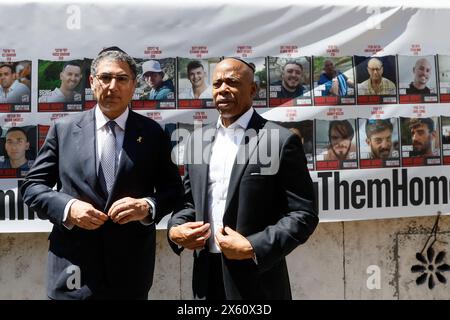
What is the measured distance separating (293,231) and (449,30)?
93.0 inches

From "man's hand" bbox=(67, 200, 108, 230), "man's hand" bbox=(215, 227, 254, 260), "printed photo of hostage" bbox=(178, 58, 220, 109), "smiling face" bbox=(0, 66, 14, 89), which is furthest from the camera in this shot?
"printed photo of hostage" bbox=(178, 58, 220, 109)

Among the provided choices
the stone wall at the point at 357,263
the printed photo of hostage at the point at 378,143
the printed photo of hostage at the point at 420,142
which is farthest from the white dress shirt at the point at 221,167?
the printed photo of hostage at the point at 420,142

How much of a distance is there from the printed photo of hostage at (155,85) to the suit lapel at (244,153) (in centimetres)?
138

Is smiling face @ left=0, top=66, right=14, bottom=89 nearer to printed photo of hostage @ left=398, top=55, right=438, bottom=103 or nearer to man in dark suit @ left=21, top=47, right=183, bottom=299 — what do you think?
man in dark suit @ left=21, top=47, right=183, bottom=299

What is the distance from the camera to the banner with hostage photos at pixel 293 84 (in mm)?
3512

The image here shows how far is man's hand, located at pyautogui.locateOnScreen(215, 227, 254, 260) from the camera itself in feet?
6.98

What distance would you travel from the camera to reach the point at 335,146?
3.72 m

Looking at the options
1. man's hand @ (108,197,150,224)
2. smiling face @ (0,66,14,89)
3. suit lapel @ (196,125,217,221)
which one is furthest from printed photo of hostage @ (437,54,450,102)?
smiling face @ (0,66,14,89)

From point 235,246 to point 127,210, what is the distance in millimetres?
508

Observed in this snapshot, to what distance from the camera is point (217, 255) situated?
2.28 m

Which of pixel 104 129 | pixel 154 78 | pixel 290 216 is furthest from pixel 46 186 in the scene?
pixel 154 78

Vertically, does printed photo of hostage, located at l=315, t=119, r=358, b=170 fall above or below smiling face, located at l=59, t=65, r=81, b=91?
below

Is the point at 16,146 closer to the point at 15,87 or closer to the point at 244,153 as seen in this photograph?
the point at 15,87

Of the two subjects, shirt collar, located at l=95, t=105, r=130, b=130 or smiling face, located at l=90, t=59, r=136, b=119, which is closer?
smiling face, located at l=90, t=59, r=136, b=119
